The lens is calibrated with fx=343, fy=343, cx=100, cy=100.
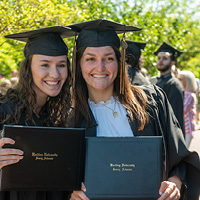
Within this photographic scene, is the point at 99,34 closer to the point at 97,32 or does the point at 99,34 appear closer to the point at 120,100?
the point at 97,32

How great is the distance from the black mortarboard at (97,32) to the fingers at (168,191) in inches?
47.4

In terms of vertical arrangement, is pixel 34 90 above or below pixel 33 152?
above

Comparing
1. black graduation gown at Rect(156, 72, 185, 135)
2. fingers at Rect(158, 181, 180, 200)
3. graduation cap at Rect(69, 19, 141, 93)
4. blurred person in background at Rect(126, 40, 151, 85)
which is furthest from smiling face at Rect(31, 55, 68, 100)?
black graduation gown at Rect(156, 72, 185, 135)

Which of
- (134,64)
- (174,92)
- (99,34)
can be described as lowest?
(174,92)

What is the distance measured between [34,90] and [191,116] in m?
5.50

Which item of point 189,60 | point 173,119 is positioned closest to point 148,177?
point 173,119

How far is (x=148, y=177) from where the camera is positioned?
2250mm

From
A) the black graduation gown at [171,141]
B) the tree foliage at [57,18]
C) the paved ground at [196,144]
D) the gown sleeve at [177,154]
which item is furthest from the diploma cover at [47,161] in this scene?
the paved ground at [196,144]

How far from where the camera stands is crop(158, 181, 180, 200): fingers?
2.29 meters

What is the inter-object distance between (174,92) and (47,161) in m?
4.47

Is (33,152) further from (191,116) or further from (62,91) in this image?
(191,116)

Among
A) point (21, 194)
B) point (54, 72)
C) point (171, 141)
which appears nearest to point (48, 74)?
point (54, 72)

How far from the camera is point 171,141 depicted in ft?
8.63

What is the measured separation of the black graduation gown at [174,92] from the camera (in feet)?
19.4
